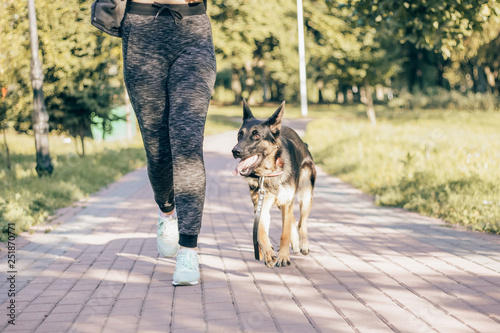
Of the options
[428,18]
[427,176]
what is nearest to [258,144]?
[428,18]

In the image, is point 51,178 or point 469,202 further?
point 51,178

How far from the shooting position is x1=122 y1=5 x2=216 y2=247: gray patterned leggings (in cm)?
398

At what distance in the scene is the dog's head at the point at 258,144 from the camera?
425cm

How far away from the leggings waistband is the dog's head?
0.90 meters

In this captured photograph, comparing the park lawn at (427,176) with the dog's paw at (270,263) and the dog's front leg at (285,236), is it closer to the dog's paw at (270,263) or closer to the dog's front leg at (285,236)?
the dog's front leg at (285,236)

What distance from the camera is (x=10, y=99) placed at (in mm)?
12438

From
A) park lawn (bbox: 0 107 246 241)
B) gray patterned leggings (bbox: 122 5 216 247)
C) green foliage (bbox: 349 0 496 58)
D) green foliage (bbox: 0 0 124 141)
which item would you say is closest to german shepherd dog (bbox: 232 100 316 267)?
gray patterned leggings (bbox: 122 5 216 247)

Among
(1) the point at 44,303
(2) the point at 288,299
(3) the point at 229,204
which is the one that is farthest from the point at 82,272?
(3) the point at 229,204

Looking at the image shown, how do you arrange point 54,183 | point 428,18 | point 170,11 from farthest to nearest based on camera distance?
point 54,183 → point 428,18 → point 170,11

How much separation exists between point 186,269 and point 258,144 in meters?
1.04

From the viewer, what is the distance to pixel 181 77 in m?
3.98

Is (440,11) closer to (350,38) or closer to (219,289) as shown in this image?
(219,289)

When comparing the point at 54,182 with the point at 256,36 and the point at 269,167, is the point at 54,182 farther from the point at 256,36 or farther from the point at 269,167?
the point at 256,36

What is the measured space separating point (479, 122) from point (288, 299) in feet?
83.3
